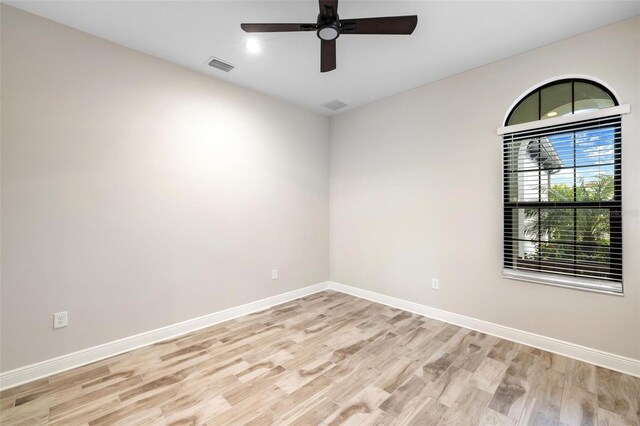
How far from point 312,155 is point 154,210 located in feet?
7.81

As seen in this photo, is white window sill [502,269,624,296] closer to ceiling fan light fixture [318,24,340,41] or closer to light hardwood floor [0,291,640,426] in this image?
light hardwood floor [0,291,640,426]

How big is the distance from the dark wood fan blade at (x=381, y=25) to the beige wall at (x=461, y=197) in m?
1.58

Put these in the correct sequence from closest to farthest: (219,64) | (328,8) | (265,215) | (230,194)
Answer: (328,8), (219,64), (230,194), (265,215)

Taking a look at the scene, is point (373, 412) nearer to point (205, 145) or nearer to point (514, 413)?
point (514, 413)

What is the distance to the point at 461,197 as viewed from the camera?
3.12 meters

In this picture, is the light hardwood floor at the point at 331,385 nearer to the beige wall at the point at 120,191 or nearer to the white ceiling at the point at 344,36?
the beige wall at the point at 120,191

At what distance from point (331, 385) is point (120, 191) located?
252 cm

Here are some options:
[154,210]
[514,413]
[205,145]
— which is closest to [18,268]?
[154,210]

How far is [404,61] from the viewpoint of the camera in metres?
2.85

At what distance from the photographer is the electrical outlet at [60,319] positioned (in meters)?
2.23

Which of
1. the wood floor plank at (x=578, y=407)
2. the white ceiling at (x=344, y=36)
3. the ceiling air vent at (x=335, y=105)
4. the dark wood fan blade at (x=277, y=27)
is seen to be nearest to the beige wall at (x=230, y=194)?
the white ceiling at (x=344, y=36)

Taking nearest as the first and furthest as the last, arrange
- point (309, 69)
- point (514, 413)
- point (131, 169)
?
point (514, 413) → point (131, 169) → point (309, 69)

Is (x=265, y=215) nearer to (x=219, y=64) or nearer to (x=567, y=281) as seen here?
(x=219, y=64)

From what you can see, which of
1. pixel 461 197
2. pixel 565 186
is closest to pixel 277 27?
pixel 461 197
